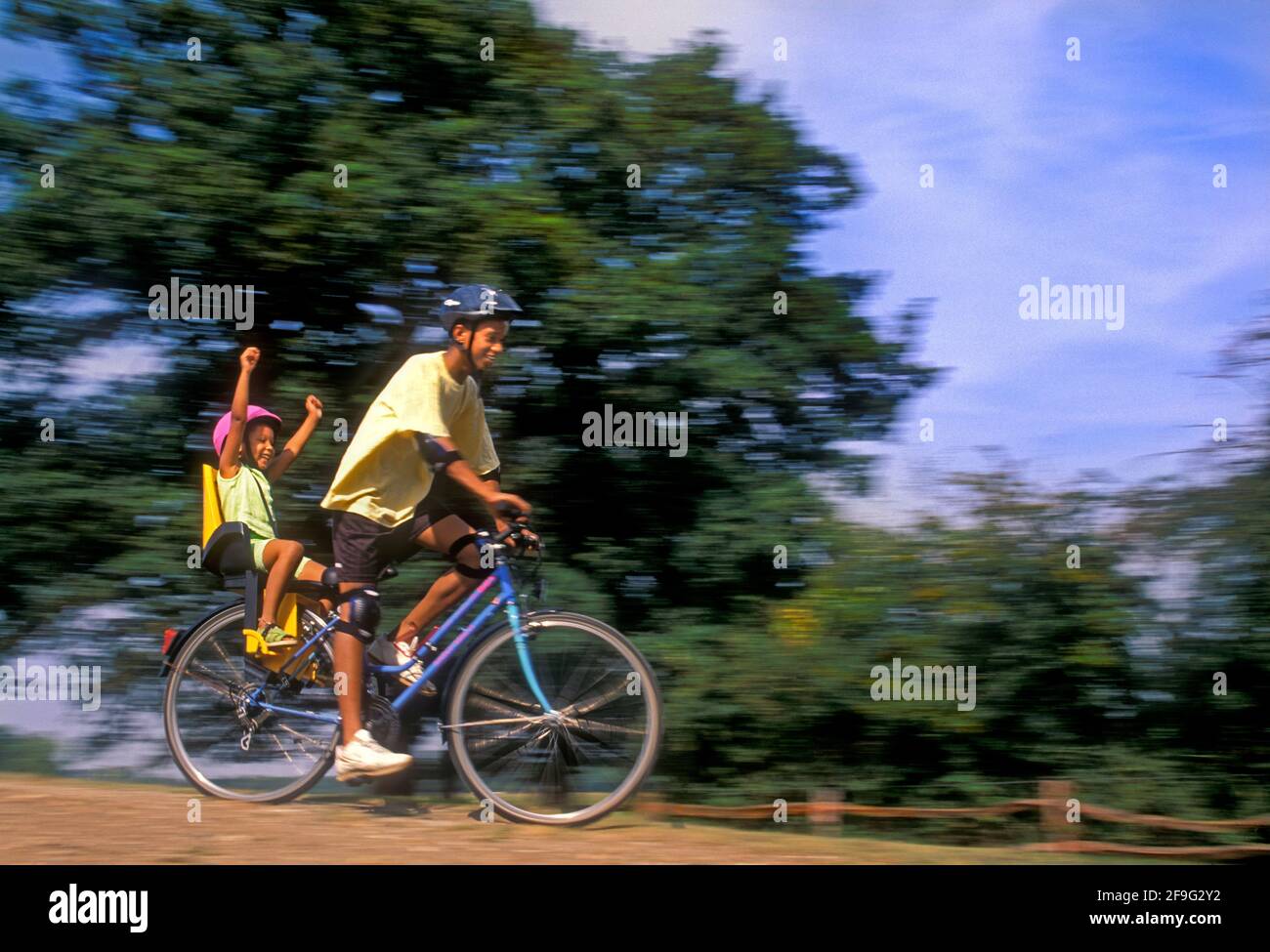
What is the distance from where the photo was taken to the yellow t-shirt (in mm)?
5340

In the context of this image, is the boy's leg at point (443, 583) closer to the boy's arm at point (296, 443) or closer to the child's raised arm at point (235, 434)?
the child's raised arm at point (235, 434)

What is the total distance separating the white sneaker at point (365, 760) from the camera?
514 cm

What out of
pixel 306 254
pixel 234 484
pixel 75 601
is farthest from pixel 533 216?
pixel 75 601

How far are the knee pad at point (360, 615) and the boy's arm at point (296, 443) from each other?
119cm

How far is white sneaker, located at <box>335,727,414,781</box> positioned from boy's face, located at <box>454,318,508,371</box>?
67.1 inches

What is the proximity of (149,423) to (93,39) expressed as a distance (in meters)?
2.45

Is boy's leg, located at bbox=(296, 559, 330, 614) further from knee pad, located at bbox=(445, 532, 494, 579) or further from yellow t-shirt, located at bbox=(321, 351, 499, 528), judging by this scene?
knee pad, located at bbox=(445, 532, 494, 579)

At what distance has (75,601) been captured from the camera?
280 inches

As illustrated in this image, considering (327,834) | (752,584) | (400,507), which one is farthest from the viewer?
(752,584)

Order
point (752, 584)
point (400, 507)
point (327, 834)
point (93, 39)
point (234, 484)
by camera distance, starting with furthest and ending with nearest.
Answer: point (93, 39) < point (752, 584) < point (234, 484) < point (400, 507) < point (327, 834)

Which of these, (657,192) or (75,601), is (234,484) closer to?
(75,601)

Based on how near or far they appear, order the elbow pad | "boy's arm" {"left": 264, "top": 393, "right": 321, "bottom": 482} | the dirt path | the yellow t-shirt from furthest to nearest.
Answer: "boy's arm" {"left": 264, "top": 393, "right": 321, "bottom": 482}, the yellow t-shirt, the elbow pad, the dirt path

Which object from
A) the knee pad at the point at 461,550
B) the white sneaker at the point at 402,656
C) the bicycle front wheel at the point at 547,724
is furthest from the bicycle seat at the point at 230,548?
the bicycle front wheel at the point at 547,724

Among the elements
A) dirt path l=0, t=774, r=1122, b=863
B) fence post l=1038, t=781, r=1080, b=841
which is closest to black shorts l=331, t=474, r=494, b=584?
dirt path l=0, t=774, r=1122, b=863
